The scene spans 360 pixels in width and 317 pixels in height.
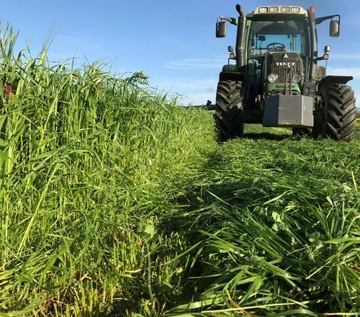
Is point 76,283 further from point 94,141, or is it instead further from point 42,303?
point 94,141

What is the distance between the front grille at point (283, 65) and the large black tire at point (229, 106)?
0.64 m

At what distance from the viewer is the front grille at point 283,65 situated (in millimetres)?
7195

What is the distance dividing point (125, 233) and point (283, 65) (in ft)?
18.0

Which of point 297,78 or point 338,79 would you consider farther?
point 297,78

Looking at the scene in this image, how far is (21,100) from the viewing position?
7.06 feet

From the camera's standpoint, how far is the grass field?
1762mm

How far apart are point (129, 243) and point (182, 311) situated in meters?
0.82

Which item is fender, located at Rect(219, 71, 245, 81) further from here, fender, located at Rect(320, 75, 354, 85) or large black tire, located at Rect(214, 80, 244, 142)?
fender, located at Rect(320, 75, 354, 85)

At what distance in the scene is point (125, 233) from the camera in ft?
8.16

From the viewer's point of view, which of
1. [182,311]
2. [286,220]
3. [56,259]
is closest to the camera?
[182,311]

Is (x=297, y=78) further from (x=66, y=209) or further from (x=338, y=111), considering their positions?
(x=66, y=209)

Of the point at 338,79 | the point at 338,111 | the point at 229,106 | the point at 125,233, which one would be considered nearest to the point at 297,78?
the point at 338,79

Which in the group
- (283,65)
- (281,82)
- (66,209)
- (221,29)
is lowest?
(66,209)

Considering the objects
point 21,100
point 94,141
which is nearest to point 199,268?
point 94,141
